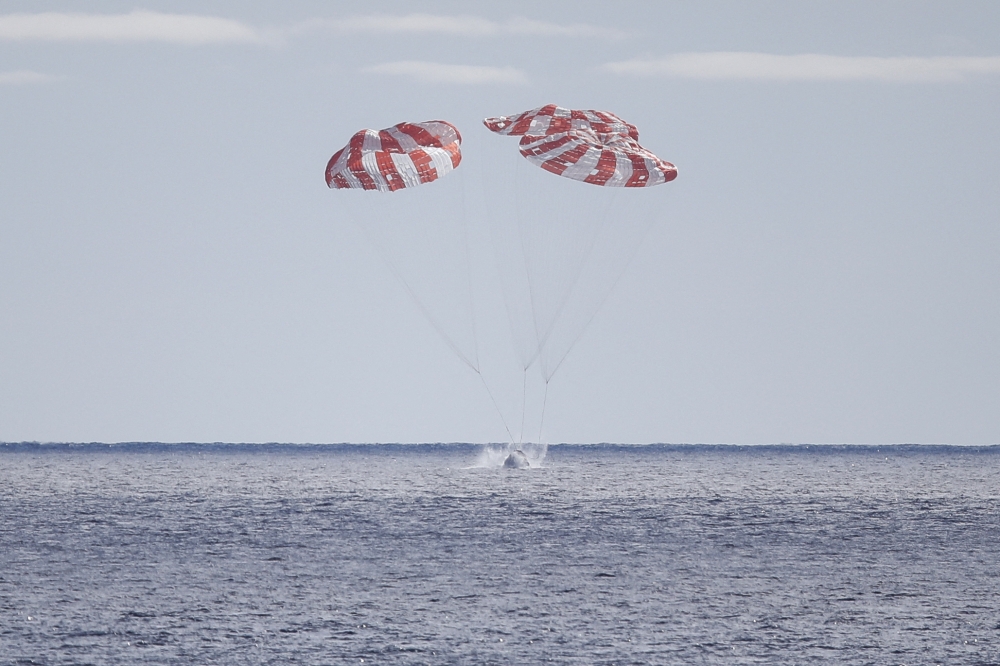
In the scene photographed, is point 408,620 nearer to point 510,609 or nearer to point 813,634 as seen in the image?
point 510,609

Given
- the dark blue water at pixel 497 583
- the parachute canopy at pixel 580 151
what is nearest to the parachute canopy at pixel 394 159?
the parachute canopy at pixel 580 151

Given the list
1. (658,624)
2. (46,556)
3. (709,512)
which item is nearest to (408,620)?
(658,624)

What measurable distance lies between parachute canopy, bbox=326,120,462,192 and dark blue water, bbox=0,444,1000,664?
9.77 meters

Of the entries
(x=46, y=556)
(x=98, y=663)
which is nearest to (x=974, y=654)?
(x=98, y=663)

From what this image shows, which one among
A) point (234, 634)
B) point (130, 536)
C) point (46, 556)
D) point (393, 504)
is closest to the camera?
point (234, 634)

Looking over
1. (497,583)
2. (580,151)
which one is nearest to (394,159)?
(580,151)

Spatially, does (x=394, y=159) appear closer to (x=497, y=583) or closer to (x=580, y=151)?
(x=580, y=151)

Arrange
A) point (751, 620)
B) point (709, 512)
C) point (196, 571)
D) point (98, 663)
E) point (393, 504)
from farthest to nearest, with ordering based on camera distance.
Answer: point (393, 504) → point (709, 512) → point (196, 571) → point (751, 620) → point (98, 663)

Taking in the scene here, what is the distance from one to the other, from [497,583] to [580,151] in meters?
10.9

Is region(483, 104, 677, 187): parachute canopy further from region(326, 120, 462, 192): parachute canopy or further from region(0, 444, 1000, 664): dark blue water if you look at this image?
region(0, 444, 1000, 664): dark blue water

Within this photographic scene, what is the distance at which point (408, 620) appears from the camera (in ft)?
81.4

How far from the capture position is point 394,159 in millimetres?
32375

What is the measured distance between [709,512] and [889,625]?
1067 inches

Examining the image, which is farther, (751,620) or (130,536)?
(130,536)
